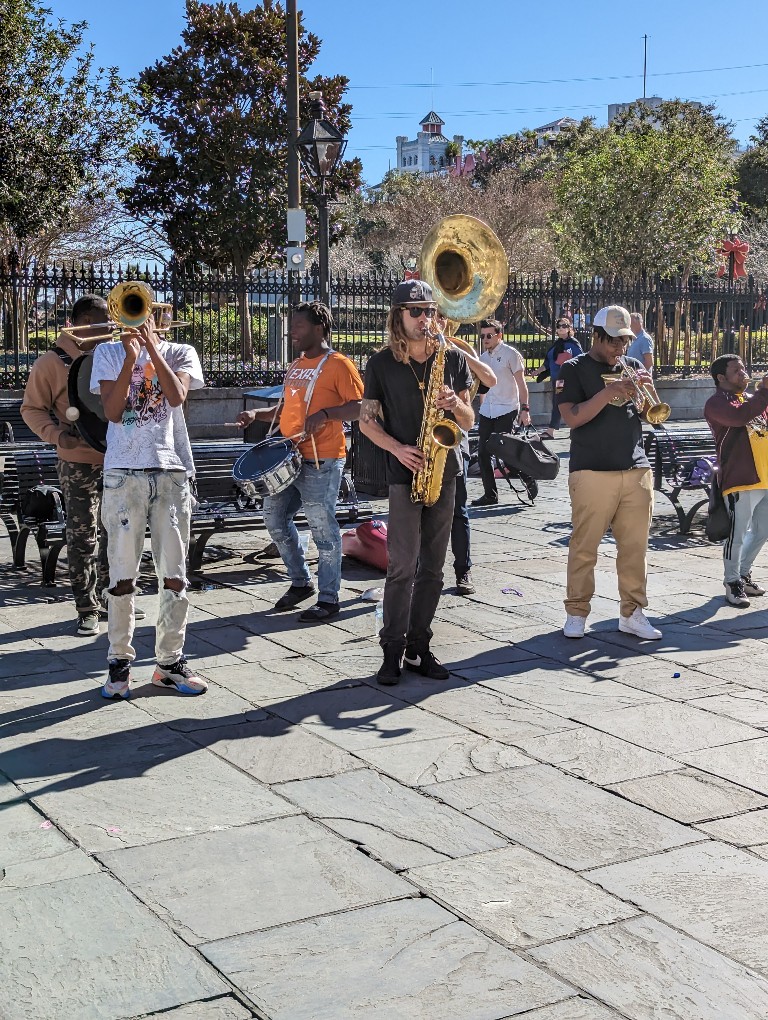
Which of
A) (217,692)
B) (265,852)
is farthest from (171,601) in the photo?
(265,852)

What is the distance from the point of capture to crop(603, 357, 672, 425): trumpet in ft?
20.7

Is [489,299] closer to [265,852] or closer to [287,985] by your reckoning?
[265,852]

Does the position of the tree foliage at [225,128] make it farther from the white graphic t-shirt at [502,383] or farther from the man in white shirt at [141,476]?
the man in white shirt at [141,476]

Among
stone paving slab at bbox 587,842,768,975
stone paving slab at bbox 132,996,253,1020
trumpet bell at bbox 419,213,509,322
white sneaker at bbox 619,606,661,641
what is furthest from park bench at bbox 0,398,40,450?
stone paving slab at bbox 132,996,253,1020

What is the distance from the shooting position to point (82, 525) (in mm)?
6719

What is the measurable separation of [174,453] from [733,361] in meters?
3.67

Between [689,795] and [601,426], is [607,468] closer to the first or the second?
[601,426]

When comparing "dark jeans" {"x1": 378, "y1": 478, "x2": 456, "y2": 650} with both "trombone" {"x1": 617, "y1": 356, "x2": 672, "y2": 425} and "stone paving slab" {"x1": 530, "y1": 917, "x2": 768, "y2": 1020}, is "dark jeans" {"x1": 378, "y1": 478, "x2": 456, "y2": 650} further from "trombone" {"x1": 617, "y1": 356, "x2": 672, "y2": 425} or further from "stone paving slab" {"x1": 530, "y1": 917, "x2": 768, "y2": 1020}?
"stone paving slab" {"x1": 530, "y1": 917, "x2": 768, "y2": 1020}

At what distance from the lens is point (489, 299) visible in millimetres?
6926

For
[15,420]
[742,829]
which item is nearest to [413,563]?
[742,829]

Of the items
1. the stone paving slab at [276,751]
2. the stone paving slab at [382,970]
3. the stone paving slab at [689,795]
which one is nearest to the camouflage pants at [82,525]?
the stone paving slab at [276,751]

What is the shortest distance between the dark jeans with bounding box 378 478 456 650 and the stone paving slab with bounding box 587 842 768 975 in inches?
82.9

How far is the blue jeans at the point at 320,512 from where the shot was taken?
6953 mm

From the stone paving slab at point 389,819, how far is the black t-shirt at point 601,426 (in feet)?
8.09
